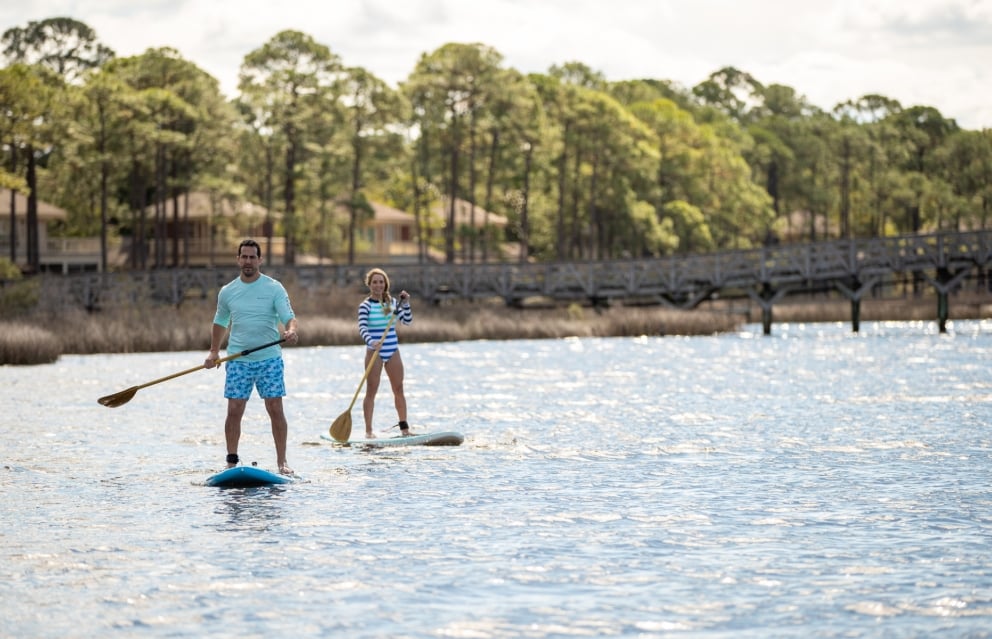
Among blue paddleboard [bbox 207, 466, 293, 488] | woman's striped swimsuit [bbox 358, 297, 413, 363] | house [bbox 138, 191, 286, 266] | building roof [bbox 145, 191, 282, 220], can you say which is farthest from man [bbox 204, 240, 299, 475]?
building roof [bbox 145, 191, 282, 220]

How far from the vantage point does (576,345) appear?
152 ft

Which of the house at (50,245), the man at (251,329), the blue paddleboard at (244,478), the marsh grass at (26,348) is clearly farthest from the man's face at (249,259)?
the house at (50,245)

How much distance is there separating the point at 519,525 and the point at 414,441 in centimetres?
509

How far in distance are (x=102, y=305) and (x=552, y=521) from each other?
Result: 42.8 meters

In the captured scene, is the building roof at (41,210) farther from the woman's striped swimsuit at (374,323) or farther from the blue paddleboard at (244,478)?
the blue paddleboard at (244,478)

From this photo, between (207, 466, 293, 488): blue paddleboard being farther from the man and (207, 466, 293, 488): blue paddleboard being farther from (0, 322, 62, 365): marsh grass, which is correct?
(0, 322, 62, 365): marsh grass

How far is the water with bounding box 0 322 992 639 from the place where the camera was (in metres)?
8.00

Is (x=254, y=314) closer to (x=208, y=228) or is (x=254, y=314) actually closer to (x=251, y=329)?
(x=251, y=329)

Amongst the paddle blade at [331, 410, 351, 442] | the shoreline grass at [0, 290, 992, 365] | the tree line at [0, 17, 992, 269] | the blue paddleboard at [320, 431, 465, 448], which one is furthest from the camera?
the tree line at [0, 17, 992, 269]

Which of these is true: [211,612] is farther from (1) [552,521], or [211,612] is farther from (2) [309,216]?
(2) [309,216]

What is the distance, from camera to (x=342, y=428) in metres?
15.6

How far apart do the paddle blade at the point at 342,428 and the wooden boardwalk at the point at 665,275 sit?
3845 centimetres

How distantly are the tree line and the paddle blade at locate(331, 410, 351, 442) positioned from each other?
1524 inches

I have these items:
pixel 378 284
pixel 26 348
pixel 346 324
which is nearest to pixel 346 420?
pixel 378 284
